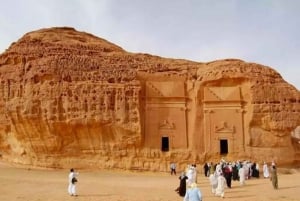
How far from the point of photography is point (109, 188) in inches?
950

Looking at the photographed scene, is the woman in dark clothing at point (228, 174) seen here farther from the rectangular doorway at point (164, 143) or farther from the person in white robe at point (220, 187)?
the rectangular doorway at point (164, 143)

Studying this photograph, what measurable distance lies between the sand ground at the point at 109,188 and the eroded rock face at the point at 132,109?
2.61m

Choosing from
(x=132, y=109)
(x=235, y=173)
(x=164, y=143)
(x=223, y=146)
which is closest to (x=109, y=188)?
(x=235, y=173)

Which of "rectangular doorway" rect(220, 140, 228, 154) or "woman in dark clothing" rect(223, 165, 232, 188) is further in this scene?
"rectangular doorway" rect(220, 140, 228, 154)

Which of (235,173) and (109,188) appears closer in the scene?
(109,188)

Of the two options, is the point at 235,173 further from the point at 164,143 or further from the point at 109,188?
the point at 109,188

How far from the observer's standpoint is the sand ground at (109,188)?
20.6m

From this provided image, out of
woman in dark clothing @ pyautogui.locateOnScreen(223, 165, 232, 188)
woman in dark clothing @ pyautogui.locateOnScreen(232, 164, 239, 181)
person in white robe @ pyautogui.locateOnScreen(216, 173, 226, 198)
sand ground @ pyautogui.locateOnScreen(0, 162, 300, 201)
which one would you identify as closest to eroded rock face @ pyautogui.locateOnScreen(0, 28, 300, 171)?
sand ground @ pyautogui.locateOnScreen(0, 162, 300, 201)

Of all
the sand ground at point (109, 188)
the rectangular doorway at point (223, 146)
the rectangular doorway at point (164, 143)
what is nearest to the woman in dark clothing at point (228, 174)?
the sand ground at point (109, 188)

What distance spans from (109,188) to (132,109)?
11399mm

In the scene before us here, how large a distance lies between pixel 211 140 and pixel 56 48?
15318 millimetres

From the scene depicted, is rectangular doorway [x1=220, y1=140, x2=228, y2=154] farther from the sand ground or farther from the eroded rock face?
the sand ground

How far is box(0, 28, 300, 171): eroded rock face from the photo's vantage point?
3406 cm

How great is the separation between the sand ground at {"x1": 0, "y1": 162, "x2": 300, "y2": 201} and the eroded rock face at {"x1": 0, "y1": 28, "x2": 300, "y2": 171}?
2.61 m
